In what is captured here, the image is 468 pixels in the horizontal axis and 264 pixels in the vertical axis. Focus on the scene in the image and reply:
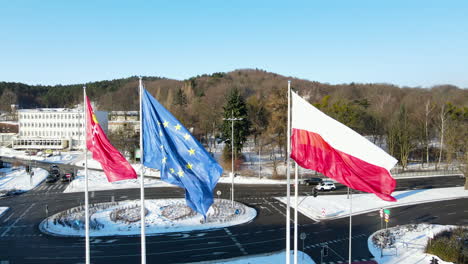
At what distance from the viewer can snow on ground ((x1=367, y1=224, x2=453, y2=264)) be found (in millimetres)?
23031

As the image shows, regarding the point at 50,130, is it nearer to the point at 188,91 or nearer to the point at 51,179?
the point at 188,91

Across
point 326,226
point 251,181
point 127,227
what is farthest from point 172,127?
point 251,181

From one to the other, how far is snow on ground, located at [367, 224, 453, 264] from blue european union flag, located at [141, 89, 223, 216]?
16139mm

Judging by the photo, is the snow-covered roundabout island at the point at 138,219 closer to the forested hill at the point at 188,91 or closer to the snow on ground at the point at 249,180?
the snow on ground at the point at 249,180

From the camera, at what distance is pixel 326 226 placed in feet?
98.7

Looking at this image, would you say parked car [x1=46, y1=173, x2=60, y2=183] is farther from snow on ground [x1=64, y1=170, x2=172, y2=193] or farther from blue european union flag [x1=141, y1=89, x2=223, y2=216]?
blue european union flag [x1=141, y1=89, x2=223, y2=216]

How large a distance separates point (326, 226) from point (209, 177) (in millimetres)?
21144

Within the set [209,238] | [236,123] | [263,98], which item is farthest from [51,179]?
[263,98]

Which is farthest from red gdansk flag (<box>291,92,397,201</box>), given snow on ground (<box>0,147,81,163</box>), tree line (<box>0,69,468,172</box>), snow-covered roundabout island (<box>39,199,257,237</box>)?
snow on ground (<box>0,147,81,163</box>)

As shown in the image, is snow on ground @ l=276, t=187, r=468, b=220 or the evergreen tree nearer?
snow on ground @ l=276, t=187, r=468, b=220

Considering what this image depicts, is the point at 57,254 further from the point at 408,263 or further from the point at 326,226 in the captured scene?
the point at 408,263

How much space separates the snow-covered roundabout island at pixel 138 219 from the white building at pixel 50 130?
213 ft

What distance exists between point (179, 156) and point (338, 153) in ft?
17.7

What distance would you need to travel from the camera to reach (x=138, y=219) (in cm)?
3136
